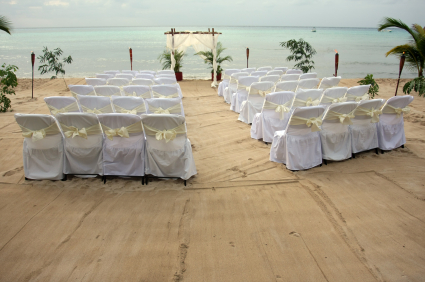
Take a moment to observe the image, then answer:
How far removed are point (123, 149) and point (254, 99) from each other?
154 inches

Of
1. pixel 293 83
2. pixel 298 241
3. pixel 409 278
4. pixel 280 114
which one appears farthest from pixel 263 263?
pixel 293 83

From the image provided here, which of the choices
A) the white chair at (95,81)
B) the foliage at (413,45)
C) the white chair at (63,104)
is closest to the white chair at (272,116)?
the white chair at (63,104)

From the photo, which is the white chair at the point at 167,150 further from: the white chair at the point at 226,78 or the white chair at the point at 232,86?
the white chair at the point at 226,78

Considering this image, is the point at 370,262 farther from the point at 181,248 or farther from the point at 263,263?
the point at 181,248

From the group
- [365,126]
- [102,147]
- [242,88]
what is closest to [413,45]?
[242,88]

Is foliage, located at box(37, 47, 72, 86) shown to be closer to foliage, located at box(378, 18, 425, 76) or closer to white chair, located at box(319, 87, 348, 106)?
white chair, located at box(319, 87, 348, 106)

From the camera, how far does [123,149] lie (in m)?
4.10

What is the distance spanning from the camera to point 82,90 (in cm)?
685

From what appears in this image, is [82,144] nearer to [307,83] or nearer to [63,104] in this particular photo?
[63,104]

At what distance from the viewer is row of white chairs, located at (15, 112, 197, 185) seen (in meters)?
3.92

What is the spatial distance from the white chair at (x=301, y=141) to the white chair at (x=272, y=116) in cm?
112

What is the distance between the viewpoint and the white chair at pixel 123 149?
397 centimetres

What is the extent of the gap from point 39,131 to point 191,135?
2953 millimetres

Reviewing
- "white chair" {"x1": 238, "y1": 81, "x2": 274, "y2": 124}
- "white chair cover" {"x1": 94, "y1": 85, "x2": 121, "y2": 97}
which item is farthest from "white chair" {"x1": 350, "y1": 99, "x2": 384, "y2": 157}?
"white chair cover" {"x1": 94, "y1": 85, "x2": 121, "y2": 97}
